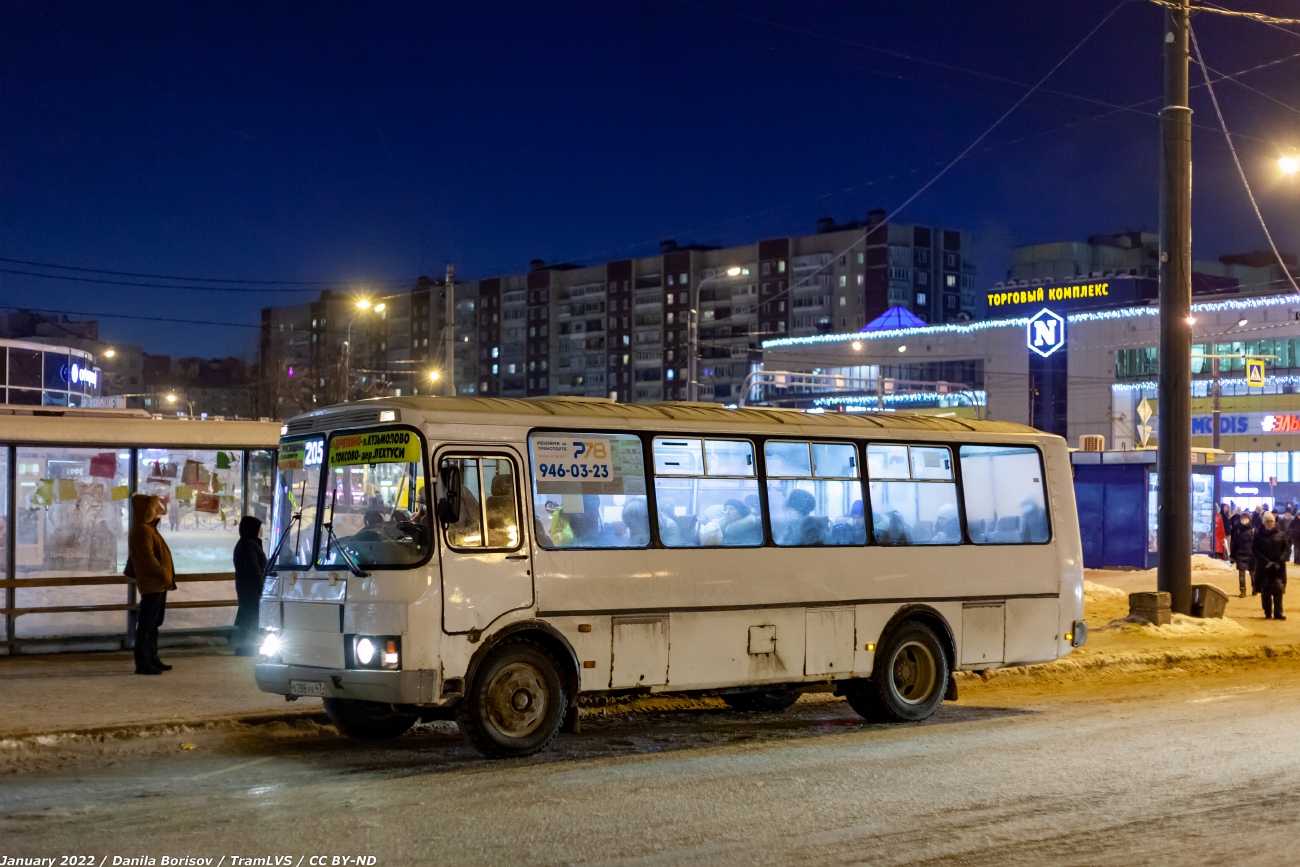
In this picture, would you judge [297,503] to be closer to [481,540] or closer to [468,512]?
[468,512]

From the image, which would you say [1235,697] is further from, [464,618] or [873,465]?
[464,618]

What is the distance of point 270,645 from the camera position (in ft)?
35.0

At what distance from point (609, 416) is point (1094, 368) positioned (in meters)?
73.3

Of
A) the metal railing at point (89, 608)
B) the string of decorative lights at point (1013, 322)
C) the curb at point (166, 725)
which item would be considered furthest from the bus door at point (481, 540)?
the string of decorative lights at point (1013, 322)

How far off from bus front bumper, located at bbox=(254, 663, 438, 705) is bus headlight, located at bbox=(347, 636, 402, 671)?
6cm

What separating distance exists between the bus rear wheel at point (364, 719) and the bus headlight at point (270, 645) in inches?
27.4

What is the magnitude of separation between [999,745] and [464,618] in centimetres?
438

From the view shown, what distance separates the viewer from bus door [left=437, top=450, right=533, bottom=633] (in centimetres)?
995

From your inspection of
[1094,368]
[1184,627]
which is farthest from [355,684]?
[1094,368]

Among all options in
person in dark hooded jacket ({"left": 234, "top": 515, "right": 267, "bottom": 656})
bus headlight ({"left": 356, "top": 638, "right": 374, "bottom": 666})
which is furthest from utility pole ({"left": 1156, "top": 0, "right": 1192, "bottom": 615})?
bus headlight ({"left": 356, "top": 638, "right": 374, "bottom": 666})

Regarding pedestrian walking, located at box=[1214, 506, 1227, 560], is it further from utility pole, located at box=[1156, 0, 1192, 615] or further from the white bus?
the white bus

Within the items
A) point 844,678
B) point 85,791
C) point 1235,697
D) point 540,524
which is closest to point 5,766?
point 85,791

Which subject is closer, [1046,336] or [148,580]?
[148,580]

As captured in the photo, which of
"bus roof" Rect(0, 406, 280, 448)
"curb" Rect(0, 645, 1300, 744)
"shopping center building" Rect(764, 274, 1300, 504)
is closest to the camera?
"curb" Rect(0, 645, 1300, 744)
